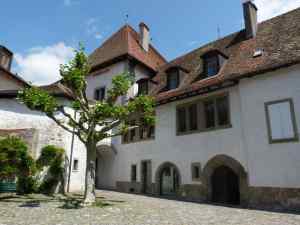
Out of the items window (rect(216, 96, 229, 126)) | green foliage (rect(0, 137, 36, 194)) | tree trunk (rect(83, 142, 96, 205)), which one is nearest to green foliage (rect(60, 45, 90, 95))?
tree trunk (rect(83, 142, 96, 205))

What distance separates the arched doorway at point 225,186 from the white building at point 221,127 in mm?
48

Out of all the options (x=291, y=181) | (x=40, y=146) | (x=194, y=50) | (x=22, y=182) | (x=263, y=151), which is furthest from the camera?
(x=194, y=50)

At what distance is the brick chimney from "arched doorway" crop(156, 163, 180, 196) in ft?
56.3

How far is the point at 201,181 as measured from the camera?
43.1 ft

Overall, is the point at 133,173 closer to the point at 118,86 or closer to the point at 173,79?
the point at 173,79

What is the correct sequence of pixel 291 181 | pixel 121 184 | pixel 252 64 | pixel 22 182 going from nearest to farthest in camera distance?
pixel 291 181
pixel 252 64
pixel 22 182
pixel 121 184

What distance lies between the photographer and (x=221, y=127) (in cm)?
1280

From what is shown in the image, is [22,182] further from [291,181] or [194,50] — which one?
[194,50]

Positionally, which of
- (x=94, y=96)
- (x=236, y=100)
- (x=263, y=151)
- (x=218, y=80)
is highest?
(x=94, y=96)

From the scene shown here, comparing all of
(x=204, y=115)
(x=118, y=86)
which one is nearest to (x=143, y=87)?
(x=204, y=115)

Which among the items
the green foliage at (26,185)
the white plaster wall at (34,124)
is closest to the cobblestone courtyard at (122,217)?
the green foliage at (26,185)

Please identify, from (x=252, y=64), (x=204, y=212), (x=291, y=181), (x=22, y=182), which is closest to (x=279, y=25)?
(x=252, y=64)

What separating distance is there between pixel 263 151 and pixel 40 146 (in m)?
11.8

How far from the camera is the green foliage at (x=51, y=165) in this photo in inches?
562
